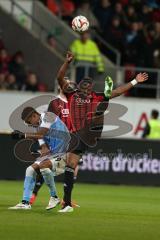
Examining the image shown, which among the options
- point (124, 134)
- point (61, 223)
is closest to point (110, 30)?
point (124, 134)

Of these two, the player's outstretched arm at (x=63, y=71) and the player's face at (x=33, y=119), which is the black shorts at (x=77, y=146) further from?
the player's outstretched arm at (x=63, y=71)

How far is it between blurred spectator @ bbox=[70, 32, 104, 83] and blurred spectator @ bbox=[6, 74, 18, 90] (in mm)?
1800

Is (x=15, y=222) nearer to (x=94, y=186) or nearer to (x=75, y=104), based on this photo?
(x=75, y=104)

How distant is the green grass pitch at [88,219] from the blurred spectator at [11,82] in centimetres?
636

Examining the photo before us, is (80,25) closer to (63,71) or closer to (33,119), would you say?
(63,71)

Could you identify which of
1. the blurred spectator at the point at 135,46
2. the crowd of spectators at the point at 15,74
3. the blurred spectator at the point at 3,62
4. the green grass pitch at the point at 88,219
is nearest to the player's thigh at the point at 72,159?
the green grass pitch at the point at 88,219

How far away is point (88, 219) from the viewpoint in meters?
13.2

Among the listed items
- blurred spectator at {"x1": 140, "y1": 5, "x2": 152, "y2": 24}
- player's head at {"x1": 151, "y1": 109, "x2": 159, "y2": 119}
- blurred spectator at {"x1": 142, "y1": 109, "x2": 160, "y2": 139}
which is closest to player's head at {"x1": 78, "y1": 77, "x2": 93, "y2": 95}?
player's head at {"x1": 151, "y1": 109, "x2": 159, "y2": 119}

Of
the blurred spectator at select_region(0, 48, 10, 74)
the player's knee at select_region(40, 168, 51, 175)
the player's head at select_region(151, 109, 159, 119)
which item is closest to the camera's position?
the player's knee at select_region(40, 168, 51, 175)

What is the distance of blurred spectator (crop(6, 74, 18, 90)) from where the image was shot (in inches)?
984

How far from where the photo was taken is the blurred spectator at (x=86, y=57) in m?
25.2

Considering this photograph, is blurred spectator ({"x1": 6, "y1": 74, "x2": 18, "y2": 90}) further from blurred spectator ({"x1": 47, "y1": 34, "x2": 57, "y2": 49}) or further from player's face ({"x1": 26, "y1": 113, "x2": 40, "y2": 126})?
player's face ({"x1": 26, "y1": 113, "x2": 40, "y2": 126})

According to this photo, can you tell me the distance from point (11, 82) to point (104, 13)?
4142 mm

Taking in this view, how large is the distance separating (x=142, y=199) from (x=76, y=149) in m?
4.24
